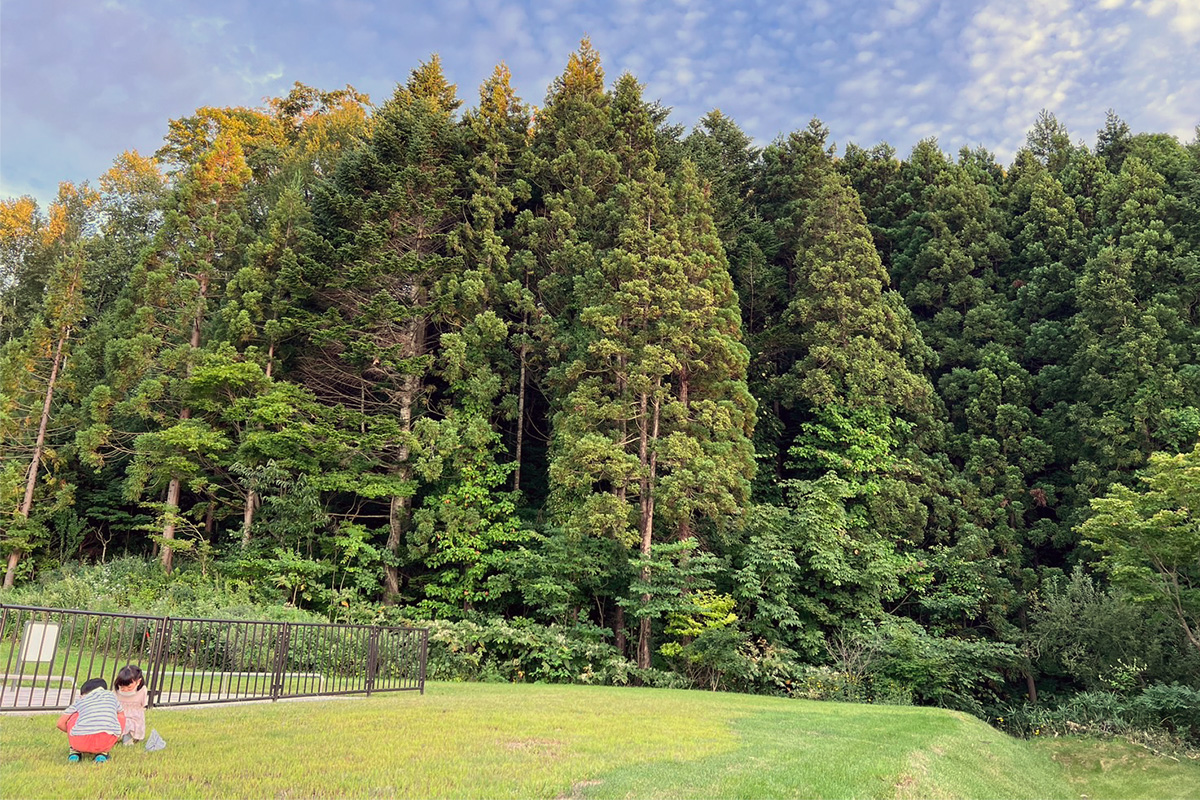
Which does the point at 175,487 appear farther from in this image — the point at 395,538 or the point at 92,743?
the point at 92,743

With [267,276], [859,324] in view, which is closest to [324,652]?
[267,276]

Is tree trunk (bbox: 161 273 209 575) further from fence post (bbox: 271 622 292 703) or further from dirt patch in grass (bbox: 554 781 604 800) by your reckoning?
dirt patch in grass (bbox: 554 781 604 800)

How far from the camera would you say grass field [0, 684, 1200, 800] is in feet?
16.3

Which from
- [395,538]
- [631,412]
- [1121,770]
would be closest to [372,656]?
[395,538]

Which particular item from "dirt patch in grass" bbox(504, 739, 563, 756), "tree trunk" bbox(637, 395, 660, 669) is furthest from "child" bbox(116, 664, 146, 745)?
"tree trunk" bbox(637, 395, 660, 669)

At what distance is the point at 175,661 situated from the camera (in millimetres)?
7934

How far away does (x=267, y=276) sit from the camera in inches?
938

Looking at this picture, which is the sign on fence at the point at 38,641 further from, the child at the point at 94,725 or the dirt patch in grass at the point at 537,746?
the dirt patch in grass at the point at 537,746

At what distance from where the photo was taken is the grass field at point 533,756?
4.96 metres

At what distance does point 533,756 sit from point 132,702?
3673mm

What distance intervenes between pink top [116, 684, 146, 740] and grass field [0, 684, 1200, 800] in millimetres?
323

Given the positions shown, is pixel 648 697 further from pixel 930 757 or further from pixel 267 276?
pixel 267 276

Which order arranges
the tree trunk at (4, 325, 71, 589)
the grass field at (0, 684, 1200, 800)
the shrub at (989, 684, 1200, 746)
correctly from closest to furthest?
1. the grass field at (0, 684, 1200, 800)
2. the shrub at (989, 684, 1200, 746)
3. the tree trunk at (4, 325, 71, 589)

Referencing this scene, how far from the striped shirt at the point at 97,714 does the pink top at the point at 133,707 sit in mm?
372
